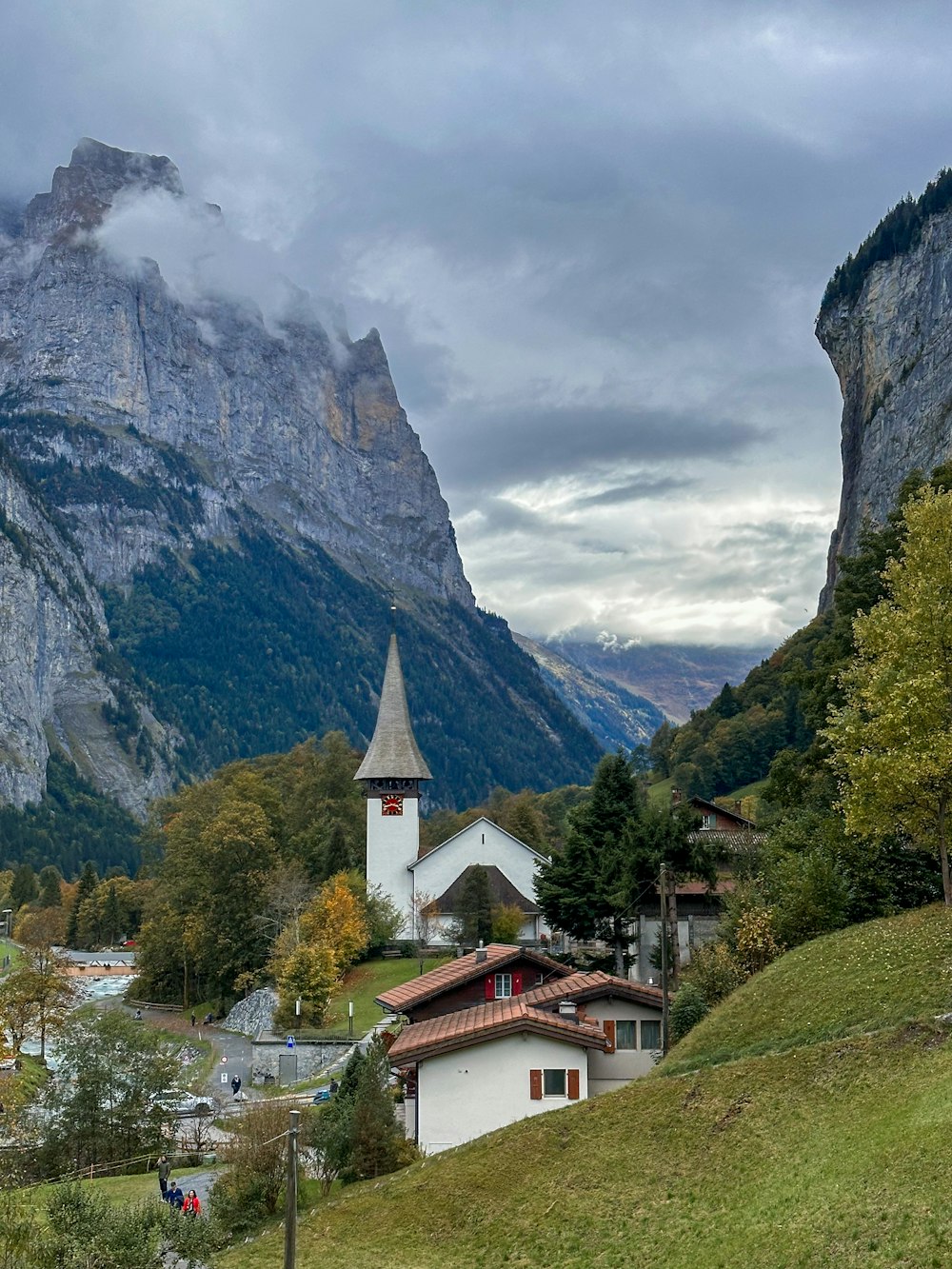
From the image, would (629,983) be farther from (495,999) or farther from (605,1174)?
(605,1174)

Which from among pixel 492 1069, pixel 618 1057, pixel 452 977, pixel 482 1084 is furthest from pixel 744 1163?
pixel 452 977

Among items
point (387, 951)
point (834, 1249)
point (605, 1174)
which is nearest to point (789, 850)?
point (605, 1174)

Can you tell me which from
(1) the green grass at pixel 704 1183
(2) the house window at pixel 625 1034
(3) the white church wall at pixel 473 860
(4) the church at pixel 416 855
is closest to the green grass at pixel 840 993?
(1) the green grass at pixel 704 1183

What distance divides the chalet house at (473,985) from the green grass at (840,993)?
11.2 meters

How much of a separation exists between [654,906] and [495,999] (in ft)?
51.8

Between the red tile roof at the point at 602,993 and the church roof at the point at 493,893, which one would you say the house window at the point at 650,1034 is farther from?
the church roof at the point at 493,893

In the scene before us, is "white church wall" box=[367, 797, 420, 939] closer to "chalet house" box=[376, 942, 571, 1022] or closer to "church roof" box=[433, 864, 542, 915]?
"church roof" box=[433, 864, 542, 915]

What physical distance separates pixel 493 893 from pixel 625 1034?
137 feet

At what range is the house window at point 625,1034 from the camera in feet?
128

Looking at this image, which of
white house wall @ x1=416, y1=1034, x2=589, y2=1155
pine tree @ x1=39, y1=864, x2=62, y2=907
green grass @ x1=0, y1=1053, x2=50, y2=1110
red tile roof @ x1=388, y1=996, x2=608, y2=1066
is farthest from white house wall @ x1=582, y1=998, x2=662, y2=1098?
pine tree @ x1=39, y1=864, x2=62, y2=907

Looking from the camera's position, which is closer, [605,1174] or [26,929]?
[605,1174]

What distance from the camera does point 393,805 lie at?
284ft

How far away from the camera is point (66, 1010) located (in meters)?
72.3

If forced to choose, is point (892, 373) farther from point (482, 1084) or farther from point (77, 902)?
point (77, 902)
